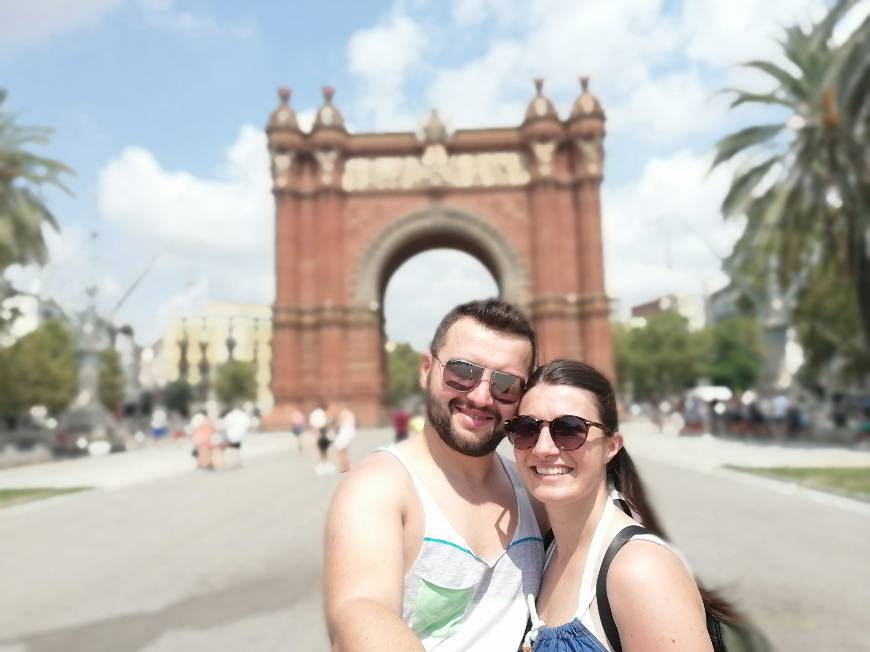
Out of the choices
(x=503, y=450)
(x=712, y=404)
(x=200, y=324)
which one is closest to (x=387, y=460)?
(x=503, y=450)

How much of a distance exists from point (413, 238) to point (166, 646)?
3335 cm

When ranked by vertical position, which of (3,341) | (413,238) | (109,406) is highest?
(413,238)

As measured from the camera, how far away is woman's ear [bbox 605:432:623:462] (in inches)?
87.6

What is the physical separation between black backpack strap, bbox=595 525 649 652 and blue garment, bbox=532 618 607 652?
56mm

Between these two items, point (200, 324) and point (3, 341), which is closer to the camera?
point (3, 341)

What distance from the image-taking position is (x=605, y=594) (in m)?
1.83

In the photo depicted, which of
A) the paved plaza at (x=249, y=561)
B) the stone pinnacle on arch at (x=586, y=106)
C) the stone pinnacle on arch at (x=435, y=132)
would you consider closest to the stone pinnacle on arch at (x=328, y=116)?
the stone pinnacle on arch at (x=435, y=132)

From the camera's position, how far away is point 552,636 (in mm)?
2002

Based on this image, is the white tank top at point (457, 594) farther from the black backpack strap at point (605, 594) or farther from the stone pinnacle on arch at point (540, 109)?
the stone pinnacle on arch at point (540, 109)

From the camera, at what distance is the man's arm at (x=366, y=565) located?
5.65ft

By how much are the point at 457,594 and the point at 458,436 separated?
46 cm

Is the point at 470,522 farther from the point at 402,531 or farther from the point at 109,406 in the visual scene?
the point at 109,406

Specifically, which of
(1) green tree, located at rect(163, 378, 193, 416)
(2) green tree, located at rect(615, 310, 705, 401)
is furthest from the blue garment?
(1) green tree, located at rect(163, 378, 193, 416)

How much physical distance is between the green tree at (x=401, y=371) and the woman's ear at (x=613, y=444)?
9782 cm
